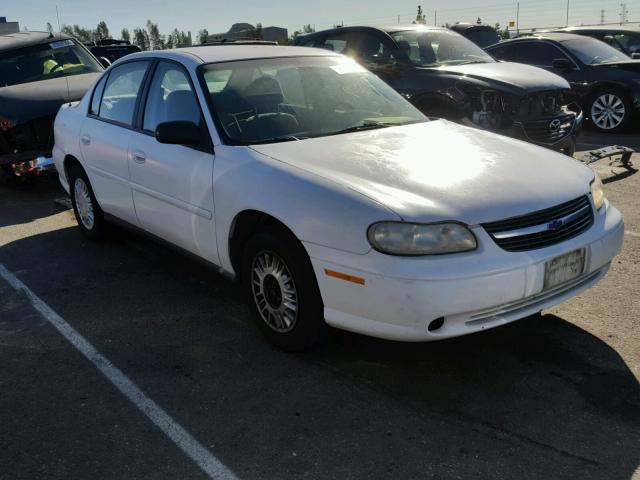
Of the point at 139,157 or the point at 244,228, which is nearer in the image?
the point at 244,228

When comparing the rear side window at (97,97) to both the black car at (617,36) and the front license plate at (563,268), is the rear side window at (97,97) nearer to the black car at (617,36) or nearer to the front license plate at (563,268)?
the front license plate at (563,268)

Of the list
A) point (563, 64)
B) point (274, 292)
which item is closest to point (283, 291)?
point (274, 292)

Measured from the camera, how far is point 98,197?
577 centimetres

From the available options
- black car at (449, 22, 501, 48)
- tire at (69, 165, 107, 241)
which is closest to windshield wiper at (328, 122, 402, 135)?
tire at (69, 165, 107, 241)

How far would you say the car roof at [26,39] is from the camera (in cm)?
969

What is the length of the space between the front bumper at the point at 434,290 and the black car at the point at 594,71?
852cm

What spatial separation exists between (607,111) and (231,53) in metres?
8.20

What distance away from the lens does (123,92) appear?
17.9 ft

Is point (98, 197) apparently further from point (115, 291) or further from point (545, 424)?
point (545, 424)

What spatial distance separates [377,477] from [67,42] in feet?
29.6

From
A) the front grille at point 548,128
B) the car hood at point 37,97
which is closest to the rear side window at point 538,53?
the front grille at point 548,128

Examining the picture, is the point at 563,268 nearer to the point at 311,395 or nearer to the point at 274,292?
the point at 311,395

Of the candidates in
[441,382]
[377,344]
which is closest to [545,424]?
[441,382]

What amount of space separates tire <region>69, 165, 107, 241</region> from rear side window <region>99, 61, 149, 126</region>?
2.24 ft
